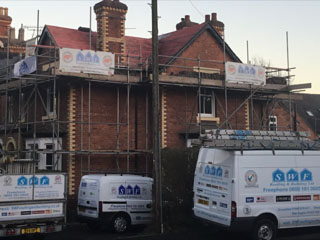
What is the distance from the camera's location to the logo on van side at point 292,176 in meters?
13.1

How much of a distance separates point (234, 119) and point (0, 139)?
12.2 meters

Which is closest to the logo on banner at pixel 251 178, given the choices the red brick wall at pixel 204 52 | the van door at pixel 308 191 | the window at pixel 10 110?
the van door at pixel 308 191

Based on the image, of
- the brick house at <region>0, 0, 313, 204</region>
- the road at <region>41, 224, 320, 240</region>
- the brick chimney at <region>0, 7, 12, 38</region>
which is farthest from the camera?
the brick chimney at <region>0, 7, 12, 38</region>

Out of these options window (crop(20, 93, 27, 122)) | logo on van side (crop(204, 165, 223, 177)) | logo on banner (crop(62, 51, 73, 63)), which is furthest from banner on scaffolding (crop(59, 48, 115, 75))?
logo on van side (crop(204, 165, 223, 177))

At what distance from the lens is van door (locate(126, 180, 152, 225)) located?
1577 cm

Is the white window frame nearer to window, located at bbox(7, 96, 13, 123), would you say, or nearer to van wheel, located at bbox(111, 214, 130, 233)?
window, located at bbox(7, 96, 13, 123)

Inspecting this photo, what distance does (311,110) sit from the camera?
48.8 m

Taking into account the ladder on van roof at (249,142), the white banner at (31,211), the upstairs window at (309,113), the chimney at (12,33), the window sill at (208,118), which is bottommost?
the white banner at (31,211)

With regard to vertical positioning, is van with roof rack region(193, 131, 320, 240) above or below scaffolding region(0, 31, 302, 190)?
below

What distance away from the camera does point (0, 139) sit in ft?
80.6

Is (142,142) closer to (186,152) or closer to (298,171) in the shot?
(186,152)

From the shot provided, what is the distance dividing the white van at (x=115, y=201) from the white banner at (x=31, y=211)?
1.99m

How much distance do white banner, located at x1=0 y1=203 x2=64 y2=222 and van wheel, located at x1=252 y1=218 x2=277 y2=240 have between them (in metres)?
A: 5.46

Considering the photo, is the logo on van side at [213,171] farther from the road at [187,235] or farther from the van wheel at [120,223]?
the van wheel at [120,223]
